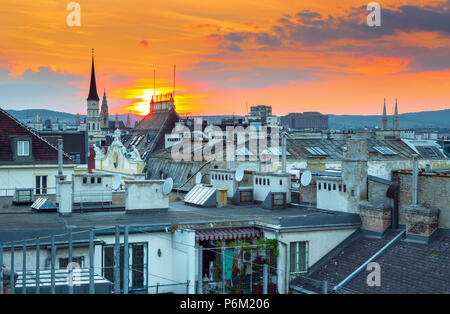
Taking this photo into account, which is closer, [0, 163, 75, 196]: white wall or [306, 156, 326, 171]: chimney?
[0, 163, 75, 196]: white wall

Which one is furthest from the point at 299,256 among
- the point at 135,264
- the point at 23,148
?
the point at 23,148

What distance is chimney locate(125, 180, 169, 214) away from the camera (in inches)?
1139

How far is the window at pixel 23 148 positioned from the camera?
44125mm

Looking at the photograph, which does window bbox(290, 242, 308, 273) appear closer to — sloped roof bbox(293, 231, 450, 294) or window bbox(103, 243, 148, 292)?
sloped roof bbox(293, 231, 450, 294)

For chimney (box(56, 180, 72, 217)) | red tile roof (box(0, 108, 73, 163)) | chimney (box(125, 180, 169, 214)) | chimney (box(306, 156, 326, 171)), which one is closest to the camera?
chimney (box(56, 180, 72, 217))

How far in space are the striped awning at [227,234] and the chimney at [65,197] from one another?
6.55 m

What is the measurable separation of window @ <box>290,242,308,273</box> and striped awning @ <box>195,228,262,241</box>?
61.6 inches

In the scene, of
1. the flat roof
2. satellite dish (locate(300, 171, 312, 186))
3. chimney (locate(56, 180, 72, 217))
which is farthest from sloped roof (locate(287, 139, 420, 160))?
chimney (locate(56, 180, 72, 217))

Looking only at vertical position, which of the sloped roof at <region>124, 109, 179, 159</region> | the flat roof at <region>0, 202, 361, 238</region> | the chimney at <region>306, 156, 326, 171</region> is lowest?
the flat roof at <region>0, 202, 361, 238</region>

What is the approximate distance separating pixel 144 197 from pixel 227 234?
221 inches

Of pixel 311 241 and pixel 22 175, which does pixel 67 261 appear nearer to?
pixel 311 241

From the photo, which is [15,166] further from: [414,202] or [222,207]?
[414,202]

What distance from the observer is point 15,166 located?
43.6m

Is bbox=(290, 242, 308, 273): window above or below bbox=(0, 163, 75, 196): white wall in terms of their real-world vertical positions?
below
